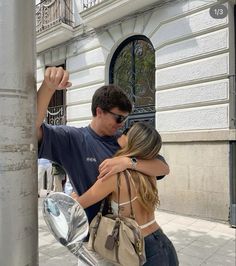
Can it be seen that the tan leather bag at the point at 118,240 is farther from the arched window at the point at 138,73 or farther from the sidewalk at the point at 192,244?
the arched window at the point at 138,73

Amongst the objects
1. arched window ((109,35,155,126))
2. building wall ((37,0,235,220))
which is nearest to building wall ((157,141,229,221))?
building wall ((37,0,235,220))

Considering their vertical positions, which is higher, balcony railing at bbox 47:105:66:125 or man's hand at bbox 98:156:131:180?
balcony railing at bbox 47:105:66:125

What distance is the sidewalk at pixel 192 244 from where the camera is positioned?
14.0 feet

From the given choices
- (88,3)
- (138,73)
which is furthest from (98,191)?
(88,3)

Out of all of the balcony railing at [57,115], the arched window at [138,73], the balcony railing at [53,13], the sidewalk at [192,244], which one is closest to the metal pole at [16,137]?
the sidewalk at [192,244]

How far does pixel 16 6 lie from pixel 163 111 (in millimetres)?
6169

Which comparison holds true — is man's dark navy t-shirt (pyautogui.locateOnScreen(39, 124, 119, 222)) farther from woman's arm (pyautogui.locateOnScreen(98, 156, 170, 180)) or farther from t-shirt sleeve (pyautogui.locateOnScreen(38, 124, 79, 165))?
woman's arm (pyautogui.locateOnScreen(98, 156, 170, 180))

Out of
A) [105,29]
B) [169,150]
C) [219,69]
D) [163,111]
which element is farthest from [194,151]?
[105,29]

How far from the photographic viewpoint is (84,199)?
5.46ft

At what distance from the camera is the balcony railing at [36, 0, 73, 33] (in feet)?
31.1

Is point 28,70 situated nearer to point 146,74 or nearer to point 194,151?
point 194,151

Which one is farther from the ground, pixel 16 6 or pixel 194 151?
pixel 16 6

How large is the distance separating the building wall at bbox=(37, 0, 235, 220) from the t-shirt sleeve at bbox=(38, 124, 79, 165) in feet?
15.0

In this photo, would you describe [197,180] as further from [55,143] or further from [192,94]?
[55,143]
